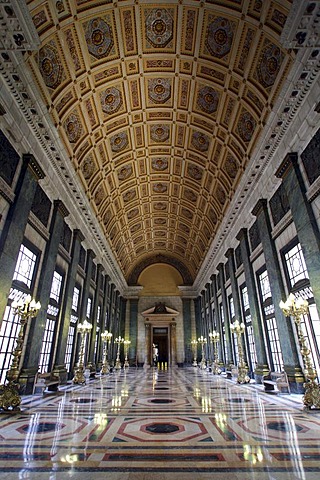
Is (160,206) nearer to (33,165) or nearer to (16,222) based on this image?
(33,165)

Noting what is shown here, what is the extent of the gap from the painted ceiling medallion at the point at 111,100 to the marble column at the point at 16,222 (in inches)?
189

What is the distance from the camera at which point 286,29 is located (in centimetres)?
769

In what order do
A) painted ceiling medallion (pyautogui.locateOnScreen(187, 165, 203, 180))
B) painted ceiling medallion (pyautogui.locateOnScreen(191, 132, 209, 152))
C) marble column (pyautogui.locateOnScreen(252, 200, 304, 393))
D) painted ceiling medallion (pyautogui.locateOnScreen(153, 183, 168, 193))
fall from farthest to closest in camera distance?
painted ceiling medallion (pyautogui.locateOnScreen(153, 183, 168, 193)) < painted ceiling medallion (pyautogui.locateOnScreen(187, 165, 203, 180)) < painted ceiling medallion (pyautogui.locateOnScreen(191, 132, 209, 152)) < marble column (pyautogui.locateOnScreen(252, 200, 304, 393))

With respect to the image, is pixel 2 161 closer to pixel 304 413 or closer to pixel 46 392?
pixel 46 392

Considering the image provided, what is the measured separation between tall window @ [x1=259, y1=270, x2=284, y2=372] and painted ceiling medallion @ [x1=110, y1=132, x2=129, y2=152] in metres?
10.4

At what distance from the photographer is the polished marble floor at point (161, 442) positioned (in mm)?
3268

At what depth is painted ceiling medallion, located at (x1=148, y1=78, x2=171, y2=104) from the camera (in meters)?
12.9

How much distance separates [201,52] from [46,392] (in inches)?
572

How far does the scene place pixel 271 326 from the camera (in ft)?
44.0

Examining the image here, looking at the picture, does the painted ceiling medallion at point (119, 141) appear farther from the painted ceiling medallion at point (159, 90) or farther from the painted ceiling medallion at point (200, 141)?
the painted ceiling medallion at point (200, 141)

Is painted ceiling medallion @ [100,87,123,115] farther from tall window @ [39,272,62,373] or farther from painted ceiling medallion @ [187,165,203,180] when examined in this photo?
tall window @ [39,272,62,373]

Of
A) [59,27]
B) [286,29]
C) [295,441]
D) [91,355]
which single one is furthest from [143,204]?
[295,441]

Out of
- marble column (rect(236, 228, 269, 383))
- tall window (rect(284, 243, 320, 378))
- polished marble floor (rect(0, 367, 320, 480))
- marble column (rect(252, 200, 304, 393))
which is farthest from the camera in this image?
marble column (rect(236, 228, 269, 383))

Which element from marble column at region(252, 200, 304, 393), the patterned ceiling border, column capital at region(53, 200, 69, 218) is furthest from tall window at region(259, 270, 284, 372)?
the patterned ceiling border
